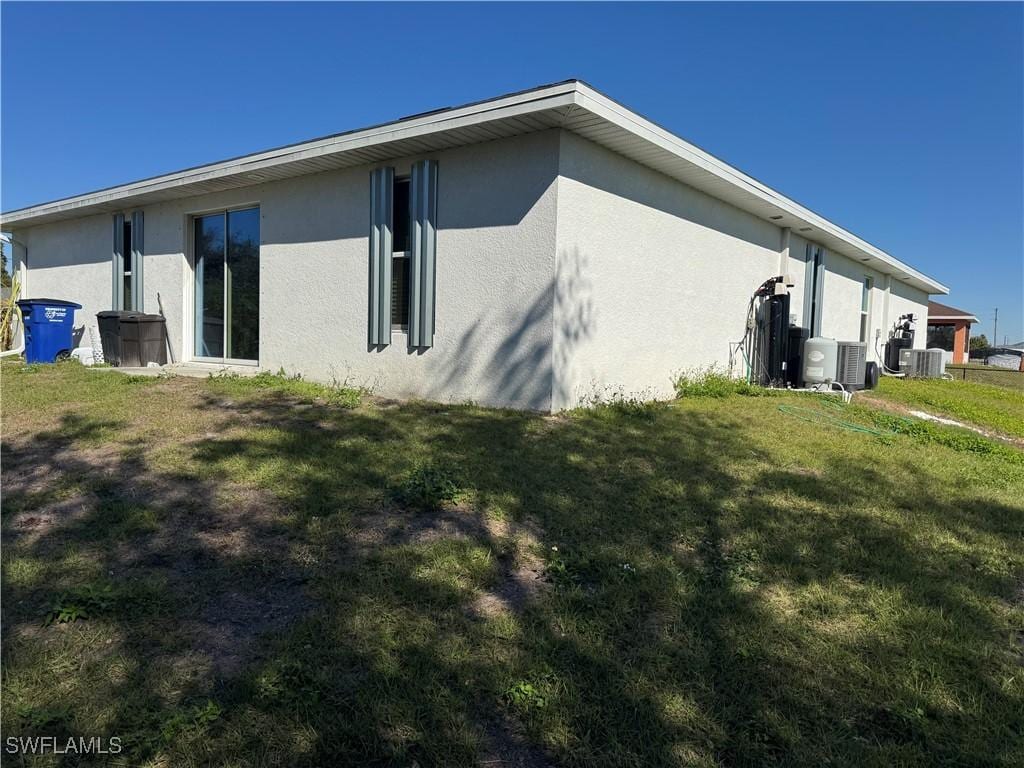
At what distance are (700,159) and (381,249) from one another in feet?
13.5

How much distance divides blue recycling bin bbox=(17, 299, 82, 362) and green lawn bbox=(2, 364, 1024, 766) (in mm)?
6983

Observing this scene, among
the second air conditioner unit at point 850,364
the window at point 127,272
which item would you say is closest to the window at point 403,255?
the window at point 127,272

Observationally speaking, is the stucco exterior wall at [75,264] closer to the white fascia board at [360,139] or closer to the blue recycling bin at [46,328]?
the blue recycling bin at [46,328]

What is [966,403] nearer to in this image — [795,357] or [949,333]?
[795,357]

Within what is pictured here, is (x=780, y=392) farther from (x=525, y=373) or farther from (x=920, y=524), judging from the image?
(x=920, y=524)

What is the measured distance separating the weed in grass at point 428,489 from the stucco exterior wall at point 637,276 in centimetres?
258

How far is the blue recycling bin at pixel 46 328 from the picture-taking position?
1047 cm

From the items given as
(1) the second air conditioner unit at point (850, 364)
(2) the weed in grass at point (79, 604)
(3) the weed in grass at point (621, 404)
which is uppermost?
(1) the second air conditioner unit at point (850, 364)

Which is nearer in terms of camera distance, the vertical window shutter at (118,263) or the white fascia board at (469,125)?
the white fascia board at (469,125)

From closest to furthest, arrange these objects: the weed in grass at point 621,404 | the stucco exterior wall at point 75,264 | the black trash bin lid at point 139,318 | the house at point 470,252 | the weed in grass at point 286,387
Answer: the house at point 470,252 → the weed in grass at point 621,404 → the weed in grass at point 286,387 → the black trash bin lid at point 139,318 → the stucco exterior wall at point 75,264

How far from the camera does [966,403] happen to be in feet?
34.1

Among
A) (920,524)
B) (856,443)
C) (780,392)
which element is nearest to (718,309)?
(780,392)

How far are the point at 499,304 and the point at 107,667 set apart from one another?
506 centimetres

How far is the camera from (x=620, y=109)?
6051mm
